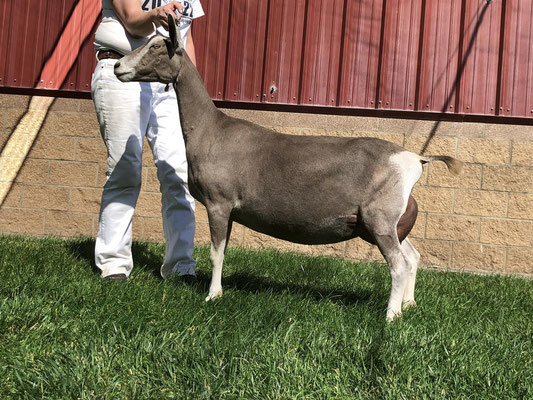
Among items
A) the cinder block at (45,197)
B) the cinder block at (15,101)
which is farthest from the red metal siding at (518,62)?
the cinder block at (15,101)

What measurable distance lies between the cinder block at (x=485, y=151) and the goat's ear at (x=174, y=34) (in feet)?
12.0

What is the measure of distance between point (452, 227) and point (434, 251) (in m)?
0.32

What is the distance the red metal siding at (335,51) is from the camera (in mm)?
6434

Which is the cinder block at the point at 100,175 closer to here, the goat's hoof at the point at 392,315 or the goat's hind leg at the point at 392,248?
the goat's hind leg at the point at 392,248

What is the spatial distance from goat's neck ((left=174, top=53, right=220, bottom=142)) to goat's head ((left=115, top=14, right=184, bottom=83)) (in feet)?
0.30

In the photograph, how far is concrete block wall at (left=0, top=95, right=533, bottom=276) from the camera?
20.8ft

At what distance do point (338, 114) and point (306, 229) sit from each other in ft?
10.3

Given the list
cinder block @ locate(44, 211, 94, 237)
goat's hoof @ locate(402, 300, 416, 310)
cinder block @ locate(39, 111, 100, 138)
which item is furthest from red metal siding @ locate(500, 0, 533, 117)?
cinder block @ locate(44, 211, 94, 237)

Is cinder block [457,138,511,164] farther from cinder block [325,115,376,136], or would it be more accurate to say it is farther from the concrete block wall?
cinder block [325,115,376,136]

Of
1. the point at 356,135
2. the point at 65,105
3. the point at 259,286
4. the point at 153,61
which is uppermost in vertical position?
the point at 153,61

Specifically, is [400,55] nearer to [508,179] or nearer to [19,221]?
[508,179]

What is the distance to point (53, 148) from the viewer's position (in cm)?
699

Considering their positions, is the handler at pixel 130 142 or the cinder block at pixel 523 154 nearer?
the handler at pixel 130 142

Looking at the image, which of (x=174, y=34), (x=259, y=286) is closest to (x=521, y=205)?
(x=259, y=286)
